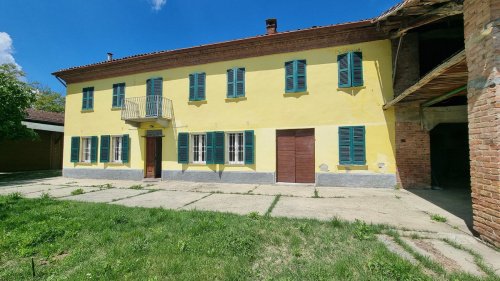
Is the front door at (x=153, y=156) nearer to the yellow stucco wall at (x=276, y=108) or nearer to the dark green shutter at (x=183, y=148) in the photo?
the yellow stucco wall at (x=276, y=108)

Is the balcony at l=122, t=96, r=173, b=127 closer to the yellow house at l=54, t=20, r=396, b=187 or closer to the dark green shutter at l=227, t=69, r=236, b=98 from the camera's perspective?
the yellow house at l=54, t=20, r=396, b=187

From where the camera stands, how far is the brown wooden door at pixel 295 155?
10273 mm

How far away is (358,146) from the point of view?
9.52m

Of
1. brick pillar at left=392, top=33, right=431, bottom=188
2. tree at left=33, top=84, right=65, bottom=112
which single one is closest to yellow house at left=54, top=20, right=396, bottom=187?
brick pillar at left=392, top=33, right=431, bottom=188

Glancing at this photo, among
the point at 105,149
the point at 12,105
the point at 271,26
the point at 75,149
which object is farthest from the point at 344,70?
the point at 12,105

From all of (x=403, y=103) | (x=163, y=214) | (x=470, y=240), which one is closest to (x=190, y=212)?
(x=163, y=214)

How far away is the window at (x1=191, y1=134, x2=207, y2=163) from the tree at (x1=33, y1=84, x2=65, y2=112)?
113 feet

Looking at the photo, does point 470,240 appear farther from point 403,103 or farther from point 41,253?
point 41,253

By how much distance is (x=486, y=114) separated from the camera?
387cm

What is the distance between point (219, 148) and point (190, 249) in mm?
7659

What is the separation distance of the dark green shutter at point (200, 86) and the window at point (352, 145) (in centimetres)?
658

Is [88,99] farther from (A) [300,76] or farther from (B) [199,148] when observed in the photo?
(A) [300,76]

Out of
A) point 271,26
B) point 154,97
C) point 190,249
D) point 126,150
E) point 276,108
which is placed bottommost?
point 190,249

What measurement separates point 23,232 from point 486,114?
839 cm
